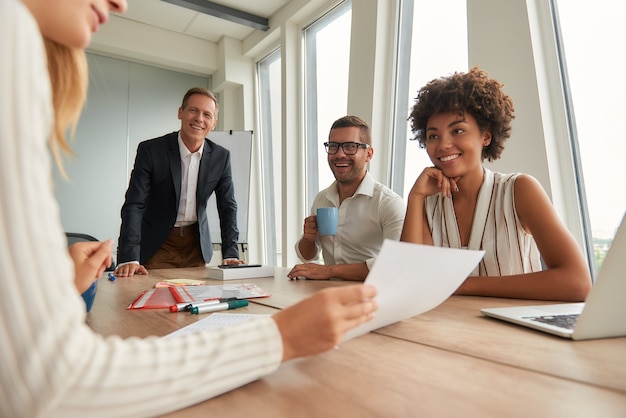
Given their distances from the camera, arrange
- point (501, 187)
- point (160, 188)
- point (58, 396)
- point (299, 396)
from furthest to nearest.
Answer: point (160, 188)
point (501, 187)
point (299, 396)
point (58, 396)

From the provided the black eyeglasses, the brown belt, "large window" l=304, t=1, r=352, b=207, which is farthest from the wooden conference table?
"large window" l=304, t=1, r=352, b=207

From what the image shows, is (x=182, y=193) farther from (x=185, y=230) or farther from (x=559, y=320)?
(x=559, y=320)

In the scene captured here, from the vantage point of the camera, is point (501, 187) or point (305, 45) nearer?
point (501, 187)

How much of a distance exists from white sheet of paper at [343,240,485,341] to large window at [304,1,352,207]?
3.24m

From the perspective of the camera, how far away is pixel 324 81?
411 cm

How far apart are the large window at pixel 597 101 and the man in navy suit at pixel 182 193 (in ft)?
6.40

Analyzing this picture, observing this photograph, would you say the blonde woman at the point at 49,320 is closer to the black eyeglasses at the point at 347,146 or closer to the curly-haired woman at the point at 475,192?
the curly-haired woman at the point at 475,192

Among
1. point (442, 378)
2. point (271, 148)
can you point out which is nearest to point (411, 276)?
point (442, 378)

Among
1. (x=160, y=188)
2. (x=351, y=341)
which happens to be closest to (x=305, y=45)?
(x=160, y=188)

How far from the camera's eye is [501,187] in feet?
4.65

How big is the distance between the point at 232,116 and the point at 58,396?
532 cm

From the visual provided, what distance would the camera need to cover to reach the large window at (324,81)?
3.86 metres

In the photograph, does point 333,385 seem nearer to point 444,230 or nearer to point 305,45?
point 444,230

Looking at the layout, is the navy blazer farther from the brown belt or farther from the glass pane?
the glass pane
